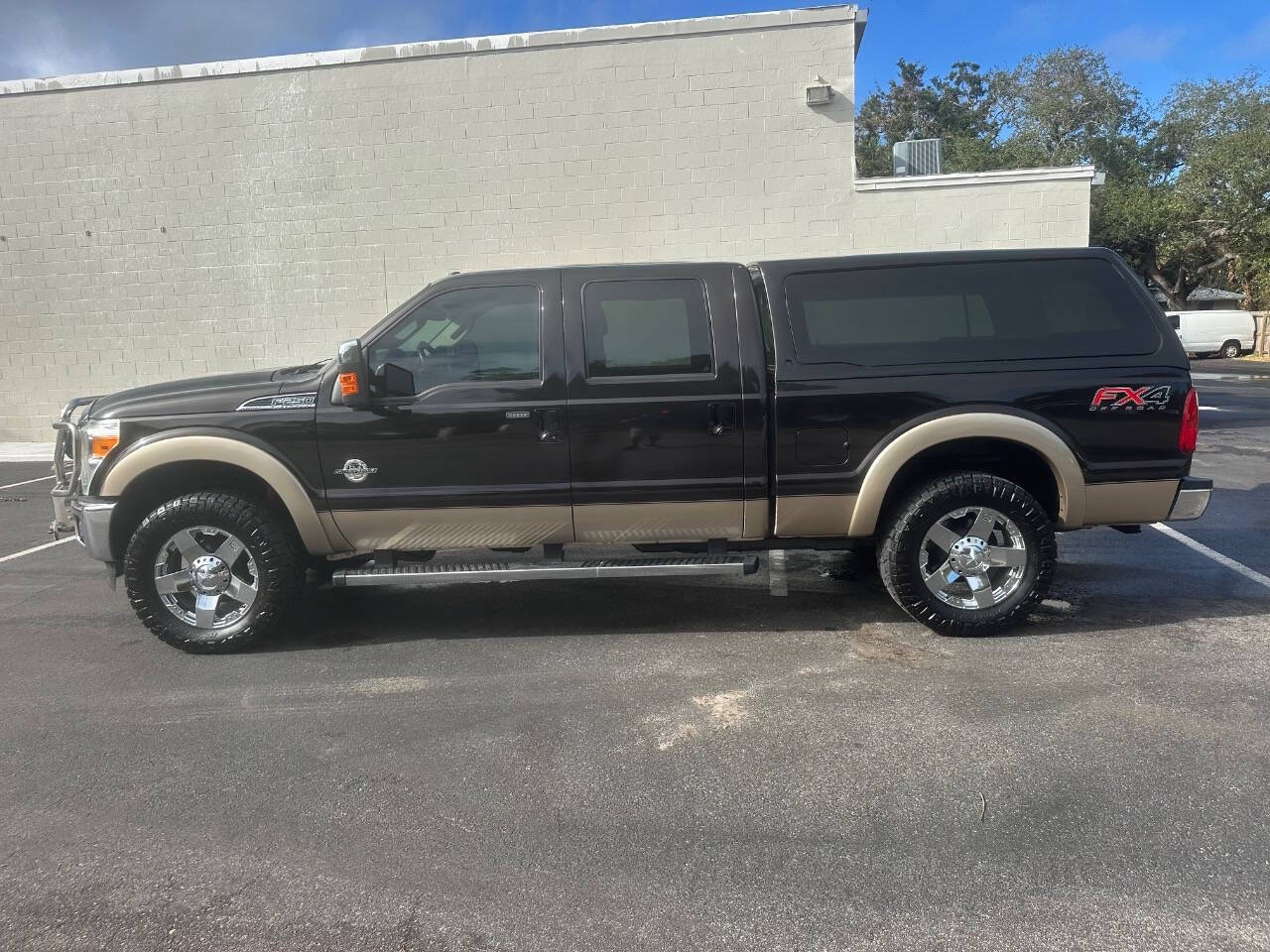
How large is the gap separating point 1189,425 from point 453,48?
1044 cm

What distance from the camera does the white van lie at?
30.7 meters

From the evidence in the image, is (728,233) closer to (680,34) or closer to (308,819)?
(680,34)

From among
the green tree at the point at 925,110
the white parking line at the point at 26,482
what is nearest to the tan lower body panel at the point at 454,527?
the white parking line at the point at 26,482

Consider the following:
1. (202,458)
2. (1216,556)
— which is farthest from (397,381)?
(1216,556)

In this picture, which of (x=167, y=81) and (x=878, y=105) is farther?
(x=878, y=105)

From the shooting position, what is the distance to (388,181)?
12.2 metres

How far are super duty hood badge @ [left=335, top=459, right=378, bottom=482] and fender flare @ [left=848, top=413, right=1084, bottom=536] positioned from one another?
2.58 meters

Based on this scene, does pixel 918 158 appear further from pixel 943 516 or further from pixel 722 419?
pixel 722 419

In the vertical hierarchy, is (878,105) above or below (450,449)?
above

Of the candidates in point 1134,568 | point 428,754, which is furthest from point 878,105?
point 428,754

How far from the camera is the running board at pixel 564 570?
4.62 meters

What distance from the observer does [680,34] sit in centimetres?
1143

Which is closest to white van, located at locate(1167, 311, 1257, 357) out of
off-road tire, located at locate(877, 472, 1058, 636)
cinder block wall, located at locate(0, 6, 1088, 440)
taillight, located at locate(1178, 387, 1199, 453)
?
cinder block wall, located at locate(0, 6, 1088, 440)

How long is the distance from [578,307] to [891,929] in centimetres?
326
